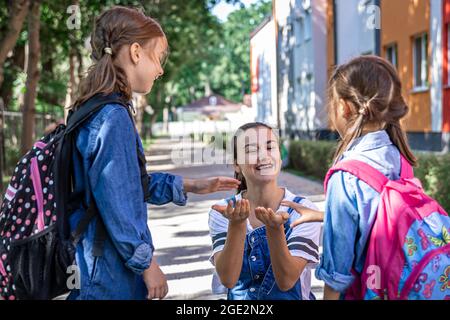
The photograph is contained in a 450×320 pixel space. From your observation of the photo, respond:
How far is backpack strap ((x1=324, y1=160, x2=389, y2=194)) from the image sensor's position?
91.4 inches

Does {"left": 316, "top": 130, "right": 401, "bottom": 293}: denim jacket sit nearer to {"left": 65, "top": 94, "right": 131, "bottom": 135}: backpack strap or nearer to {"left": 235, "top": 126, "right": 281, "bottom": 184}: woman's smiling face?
{"left": 235, "top": 126, "right": 281, "bottom": 184}: woman's smiling face

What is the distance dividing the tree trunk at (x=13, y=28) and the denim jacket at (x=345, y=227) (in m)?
12.0

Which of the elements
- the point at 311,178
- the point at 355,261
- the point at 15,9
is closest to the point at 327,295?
the point at 355,261

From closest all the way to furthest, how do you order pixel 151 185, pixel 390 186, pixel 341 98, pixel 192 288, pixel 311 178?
pixel 390 186
pixel 341 98
pixel 151 185
pixel 192 288
pixel 311 178

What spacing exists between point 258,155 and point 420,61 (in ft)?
57.5

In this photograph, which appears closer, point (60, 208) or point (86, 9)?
point (60, 208)

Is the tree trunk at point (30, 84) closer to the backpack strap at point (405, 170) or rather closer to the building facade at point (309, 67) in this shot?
the building facade at point (309, 67)

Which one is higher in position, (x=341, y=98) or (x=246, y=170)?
(x=341, y=98)

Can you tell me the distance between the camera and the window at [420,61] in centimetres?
1902

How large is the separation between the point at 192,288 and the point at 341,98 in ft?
14.3

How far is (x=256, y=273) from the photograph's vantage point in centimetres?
287

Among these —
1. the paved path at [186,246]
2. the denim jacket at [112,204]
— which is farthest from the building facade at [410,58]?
the denim jacket at [112,204]
